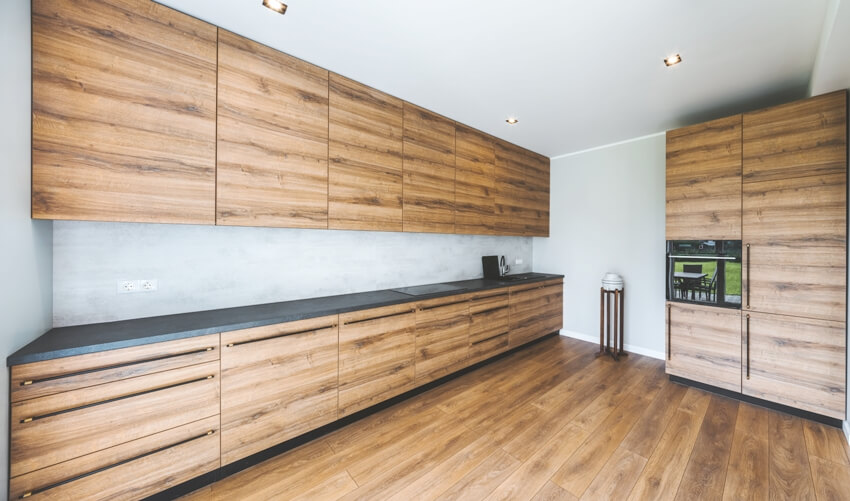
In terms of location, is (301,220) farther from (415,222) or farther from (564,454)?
(564,454)

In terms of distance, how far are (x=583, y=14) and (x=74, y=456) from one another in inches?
134

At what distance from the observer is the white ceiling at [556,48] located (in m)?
1.71

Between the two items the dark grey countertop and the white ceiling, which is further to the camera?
the white ceiling

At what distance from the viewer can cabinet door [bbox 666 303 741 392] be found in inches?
106

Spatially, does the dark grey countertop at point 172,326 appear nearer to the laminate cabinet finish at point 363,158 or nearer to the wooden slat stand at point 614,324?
the laminate cabinet finish at point 363,158

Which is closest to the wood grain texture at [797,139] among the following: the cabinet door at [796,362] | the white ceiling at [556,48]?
the white ceiling at [556,48]

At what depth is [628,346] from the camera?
3.93 meters

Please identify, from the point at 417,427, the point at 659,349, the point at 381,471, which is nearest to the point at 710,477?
the point at 417,427

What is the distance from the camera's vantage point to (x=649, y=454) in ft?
6.57

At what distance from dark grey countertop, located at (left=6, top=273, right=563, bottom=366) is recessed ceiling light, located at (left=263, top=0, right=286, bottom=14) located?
179cm

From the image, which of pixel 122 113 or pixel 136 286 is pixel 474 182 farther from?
pixel 136 286

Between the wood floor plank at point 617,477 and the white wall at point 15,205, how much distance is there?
276 cm

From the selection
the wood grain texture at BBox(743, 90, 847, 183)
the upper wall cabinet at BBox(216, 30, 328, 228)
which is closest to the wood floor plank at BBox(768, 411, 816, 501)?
the wood grain texture at BBox(743, 90, 847, 183)

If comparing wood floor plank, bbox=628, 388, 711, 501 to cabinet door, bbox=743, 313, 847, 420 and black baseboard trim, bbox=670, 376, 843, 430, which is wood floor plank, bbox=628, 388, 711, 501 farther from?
cabinet door, bbox=743, 313, 847, 420
